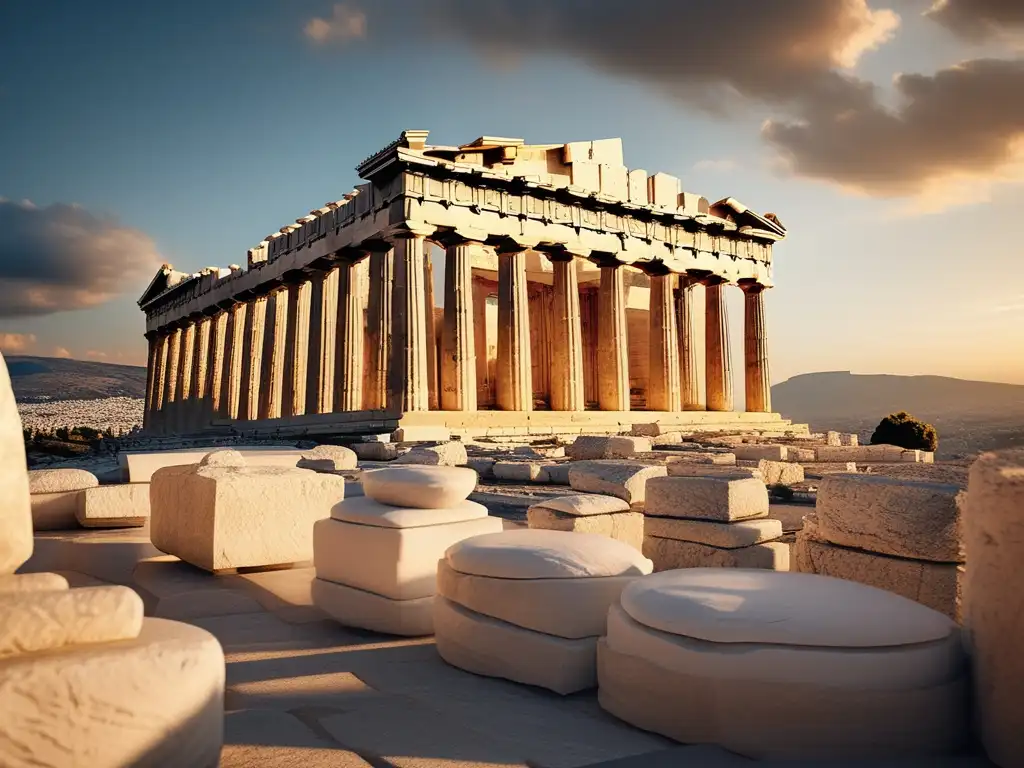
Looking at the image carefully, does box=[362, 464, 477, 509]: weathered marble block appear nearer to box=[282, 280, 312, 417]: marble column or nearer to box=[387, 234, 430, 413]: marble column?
box=[387, 234, 430, 413]: marble column

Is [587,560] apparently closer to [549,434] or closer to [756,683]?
[756,683]

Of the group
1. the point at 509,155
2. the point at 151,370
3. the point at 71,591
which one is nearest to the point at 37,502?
the point at 71,591

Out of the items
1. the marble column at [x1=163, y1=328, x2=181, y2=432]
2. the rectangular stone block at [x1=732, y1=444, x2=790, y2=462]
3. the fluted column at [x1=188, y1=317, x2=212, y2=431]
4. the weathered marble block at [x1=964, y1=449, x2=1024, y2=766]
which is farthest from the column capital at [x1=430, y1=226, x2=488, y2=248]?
the marble column at [x1=163, y1=328, x2=181, y2=432]

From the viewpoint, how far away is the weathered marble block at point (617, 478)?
6.32 meters

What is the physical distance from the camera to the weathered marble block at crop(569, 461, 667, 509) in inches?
249

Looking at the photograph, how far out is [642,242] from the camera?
27.1 m

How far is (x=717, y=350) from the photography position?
3033cm

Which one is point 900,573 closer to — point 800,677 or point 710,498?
point 710,498

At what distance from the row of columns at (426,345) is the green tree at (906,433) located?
689 cm

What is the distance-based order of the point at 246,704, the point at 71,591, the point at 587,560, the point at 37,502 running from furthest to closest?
1. the point at 37,502
2. the point at 587,560
3. the point at 246,704
4. the point at 71,591

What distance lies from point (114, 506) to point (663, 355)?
912 inches

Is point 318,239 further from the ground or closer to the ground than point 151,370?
further from the ground

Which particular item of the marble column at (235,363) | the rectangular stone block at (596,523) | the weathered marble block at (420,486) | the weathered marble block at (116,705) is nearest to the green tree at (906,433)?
the rectangular stone block at (596,523)

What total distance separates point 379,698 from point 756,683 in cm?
146
